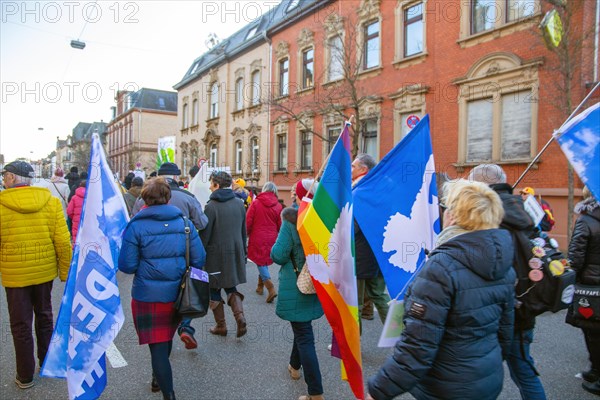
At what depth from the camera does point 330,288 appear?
10.9 ft

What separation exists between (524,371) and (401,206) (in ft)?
5.92

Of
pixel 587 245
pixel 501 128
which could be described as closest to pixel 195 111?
pixel 501 128

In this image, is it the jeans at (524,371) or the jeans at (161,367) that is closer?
the jeans at (524,371)

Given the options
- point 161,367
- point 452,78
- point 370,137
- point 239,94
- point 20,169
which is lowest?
point 161,367

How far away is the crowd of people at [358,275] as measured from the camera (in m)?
2.00

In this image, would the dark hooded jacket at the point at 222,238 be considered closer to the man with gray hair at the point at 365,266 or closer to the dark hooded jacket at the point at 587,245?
the man with gray hair at the point at 365,266

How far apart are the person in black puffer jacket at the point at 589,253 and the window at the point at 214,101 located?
2615 cm

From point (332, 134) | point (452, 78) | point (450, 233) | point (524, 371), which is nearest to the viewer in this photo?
point (450, 233)

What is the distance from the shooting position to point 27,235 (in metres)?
3.77

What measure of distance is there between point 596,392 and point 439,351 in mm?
2615

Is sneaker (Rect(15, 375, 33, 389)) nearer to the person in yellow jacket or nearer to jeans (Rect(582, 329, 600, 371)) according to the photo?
the person in yellow jacket

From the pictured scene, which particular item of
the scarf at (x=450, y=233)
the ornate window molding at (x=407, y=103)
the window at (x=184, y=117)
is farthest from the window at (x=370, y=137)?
the window at (x=184, y=117)

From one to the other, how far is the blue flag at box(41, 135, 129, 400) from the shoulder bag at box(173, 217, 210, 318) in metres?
0.57

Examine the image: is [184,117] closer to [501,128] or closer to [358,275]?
[501,128]
